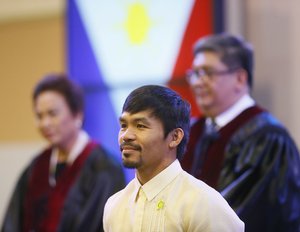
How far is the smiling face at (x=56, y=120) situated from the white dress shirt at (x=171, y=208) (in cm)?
162

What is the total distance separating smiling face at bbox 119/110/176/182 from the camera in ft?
5.06

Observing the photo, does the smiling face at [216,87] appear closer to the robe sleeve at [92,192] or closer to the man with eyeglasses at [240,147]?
the man with eyeglasses at [240,147]

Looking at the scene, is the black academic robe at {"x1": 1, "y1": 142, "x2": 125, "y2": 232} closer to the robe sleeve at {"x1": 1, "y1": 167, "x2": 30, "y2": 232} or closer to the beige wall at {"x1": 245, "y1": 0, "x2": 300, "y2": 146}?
the robe sleeve at {"x1": 1, "y1": 167, "x2": 30, "y2": 232}

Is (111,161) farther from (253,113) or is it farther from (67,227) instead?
(253,113)

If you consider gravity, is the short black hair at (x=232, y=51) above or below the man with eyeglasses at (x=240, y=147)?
above

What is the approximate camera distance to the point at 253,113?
8.65ft

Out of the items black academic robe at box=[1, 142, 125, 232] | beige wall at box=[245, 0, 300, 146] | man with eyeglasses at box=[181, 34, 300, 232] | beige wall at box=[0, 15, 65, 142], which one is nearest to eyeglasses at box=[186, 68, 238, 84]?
man with eyeglasses at box=[181, 34, 300, 232]

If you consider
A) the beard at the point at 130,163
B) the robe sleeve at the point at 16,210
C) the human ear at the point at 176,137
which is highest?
the human ear at the point at 176,137

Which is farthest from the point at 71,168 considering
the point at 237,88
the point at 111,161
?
the point at 237,88

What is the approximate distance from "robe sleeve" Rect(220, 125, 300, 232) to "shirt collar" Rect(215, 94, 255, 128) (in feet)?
0.50

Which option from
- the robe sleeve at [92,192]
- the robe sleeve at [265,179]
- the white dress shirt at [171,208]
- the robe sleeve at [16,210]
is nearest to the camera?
the white dress shirt at [171,208]

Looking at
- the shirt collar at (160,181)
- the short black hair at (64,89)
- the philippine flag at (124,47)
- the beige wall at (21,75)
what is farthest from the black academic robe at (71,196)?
the shirt collar at (160,181)

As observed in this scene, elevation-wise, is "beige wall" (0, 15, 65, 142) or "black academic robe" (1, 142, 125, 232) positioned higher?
"beige wall" (0, 15, 65, 142)

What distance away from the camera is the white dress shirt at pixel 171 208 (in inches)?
59.3
